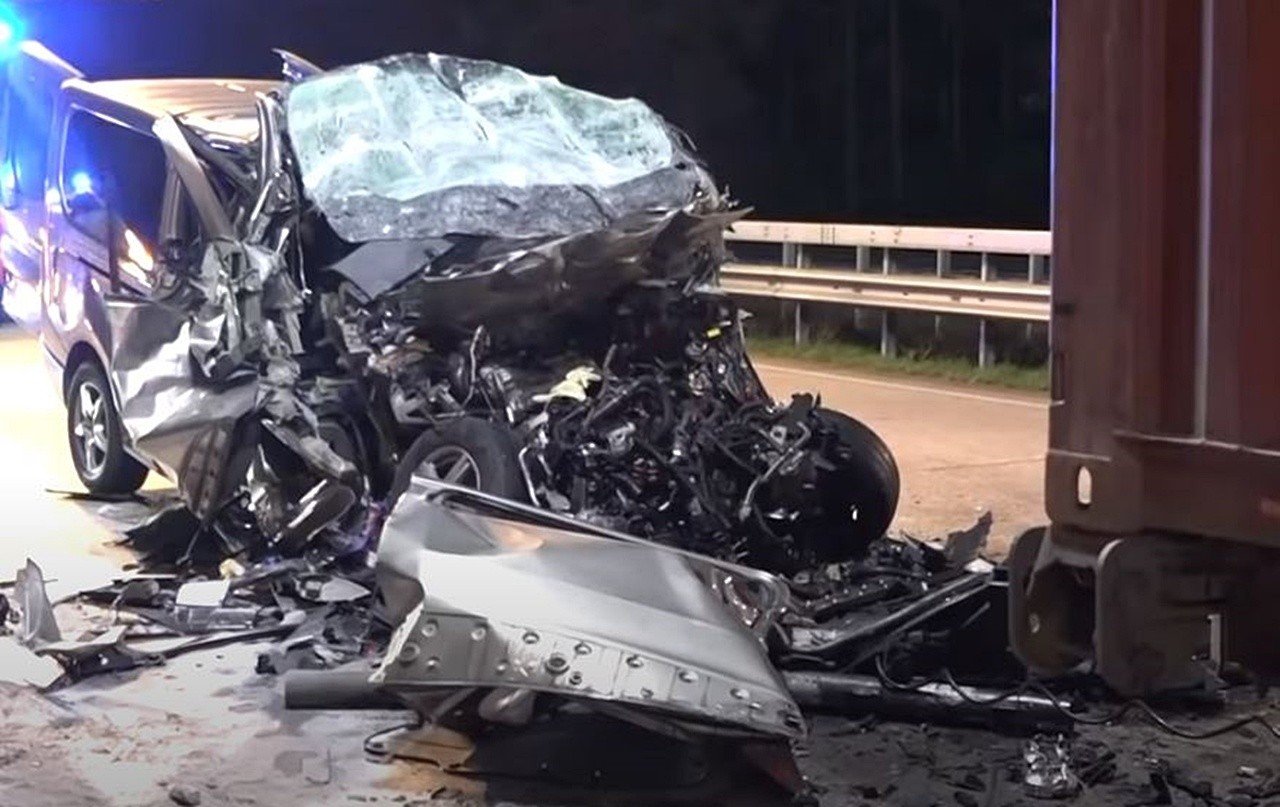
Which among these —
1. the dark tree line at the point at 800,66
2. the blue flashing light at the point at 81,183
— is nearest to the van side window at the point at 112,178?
the blue flashing light at the point at 81,183

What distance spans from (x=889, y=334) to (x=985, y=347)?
127 cm

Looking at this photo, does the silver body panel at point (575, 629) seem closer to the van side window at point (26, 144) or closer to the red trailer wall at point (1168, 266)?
the red trailer wall at point (1168, 266)

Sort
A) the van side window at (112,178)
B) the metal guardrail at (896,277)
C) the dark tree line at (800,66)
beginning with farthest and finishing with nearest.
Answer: the dark tree line at (800,66)
the metal guardrail at (896,277)
the van side window at (112,178)

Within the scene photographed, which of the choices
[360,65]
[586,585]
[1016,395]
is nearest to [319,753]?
[586,585]

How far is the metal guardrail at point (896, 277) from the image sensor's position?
45.2 feet

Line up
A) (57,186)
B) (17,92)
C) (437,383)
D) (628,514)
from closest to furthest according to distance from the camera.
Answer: (628,514), (437,383), (57,186), (17,92)

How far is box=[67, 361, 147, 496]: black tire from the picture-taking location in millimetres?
9141

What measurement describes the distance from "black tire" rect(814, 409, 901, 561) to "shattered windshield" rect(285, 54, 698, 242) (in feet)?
5.06

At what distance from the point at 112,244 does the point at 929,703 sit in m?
5.38

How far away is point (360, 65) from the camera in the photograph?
860 cm

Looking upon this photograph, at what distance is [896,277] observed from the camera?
1507 cm

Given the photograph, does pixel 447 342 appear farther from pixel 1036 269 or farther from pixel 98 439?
pixel 1036 269

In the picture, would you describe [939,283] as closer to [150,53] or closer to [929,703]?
[929,703]

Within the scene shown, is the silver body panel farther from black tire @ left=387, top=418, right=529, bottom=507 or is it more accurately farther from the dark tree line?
the dark tree line
